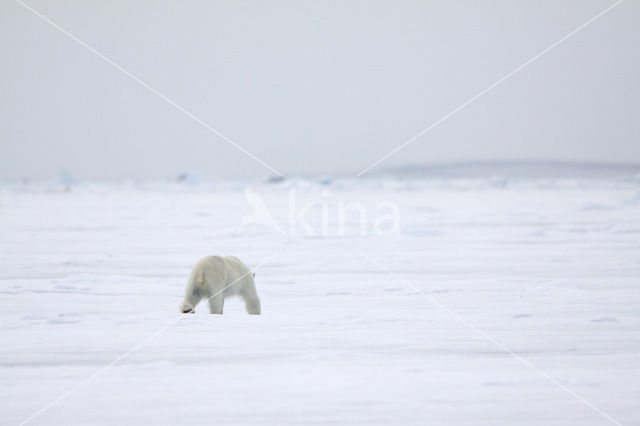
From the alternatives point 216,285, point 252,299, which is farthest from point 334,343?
point 252,299

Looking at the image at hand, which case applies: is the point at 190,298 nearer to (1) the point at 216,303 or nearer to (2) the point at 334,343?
(1) the point at 216,303

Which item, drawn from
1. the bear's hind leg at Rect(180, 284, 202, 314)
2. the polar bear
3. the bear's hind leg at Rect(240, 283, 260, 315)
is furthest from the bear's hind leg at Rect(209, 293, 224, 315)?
the bear's hind leg at Rect(240, 283, 260, 315)

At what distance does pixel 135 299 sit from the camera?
4957mm

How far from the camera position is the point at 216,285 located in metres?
4.11

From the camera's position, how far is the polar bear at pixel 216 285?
4062 millimetres

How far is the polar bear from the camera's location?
4062 mm

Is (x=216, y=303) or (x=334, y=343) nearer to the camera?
(x=334, y=343)

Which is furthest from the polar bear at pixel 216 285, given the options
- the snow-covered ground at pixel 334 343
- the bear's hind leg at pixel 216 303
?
the snow-covered ground at pixel 334 343

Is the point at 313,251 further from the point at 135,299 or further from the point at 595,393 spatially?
the point at 595,393

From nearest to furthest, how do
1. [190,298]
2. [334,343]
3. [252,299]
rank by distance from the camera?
[334,343] → [190,298] → [252,299]

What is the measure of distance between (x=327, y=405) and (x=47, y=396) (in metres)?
1.14

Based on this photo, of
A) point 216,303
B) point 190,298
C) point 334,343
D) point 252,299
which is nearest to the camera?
point 334,343

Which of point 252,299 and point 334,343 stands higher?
Result: point 252,299

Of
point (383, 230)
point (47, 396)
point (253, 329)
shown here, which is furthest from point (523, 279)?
point (383, 230)
